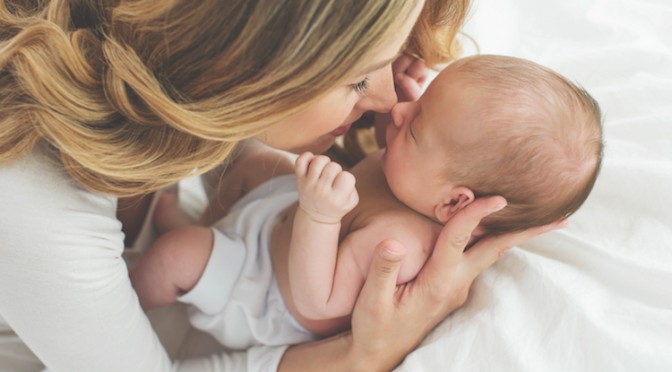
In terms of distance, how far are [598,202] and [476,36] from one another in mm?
491

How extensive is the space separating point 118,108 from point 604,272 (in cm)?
76

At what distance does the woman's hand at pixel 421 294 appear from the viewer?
891 mm

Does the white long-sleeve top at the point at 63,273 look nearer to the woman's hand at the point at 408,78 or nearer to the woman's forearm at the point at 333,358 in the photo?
the woman's forearm at the point at 333,358

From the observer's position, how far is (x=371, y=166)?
1.15 m

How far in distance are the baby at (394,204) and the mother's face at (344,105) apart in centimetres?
4

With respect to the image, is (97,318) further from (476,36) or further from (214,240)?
(476,36)

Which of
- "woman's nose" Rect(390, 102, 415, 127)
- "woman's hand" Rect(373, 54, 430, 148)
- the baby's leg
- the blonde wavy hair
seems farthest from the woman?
the baby's leg

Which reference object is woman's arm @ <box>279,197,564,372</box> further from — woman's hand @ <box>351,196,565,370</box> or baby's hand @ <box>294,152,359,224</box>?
baby's hand @ <box>294,152,359,224</box>

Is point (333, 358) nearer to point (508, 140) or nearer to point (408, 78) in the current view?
point (508, 140)

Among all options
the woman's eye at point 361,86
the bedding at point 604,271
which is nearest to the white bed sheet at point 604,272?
the bedding at point 604,271

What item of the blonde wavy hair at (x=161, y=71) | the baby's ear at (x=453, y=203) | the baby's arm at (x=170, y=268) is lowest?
the baby's arm at (x=170, y=268)

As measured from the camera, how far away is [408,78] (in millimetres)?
1171

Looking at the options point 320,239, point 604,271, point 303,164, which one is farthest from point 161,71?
point 604,271

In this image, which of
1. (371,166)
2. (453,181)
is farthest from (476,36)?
(453,181)
